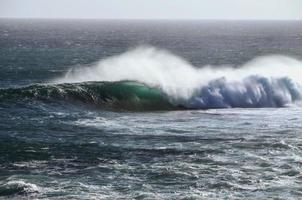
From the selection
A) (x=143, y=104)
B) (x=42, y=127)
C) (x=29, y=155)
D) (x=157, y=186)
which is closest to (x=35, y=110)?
(x=42, y=127)

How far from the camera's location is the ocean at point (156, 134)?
23312mm

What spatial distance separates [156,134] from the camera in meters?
32.6

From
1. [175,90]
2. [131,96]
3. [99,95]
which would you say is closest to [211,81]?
[175,90]

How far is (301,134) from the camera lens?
3234 cm

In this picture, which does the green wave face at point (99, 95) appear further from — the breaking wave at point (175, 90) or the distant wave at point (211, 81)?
the distant wave at point (211, 81)

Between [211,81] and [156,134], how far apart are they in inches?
626

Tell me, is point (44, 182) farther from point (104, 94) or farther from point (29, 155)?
point (104, 94)

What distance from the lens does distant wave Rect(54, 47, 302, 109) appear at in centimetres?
4481

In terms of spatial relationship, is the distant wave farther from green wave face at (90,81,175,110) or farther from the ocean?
green wave face at (90,81,175,110)

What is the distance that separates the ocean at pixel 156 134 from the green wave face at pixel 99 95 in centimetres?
8

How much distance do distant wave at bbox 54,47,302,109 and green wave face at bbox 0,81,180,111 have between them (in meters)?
1.17

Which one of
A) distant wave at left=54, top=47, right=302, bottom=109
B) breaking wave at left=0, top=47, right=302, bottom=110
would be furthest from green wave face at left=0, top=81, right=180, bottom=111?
distant wave at left=54, top=47, right=302, bottom=109

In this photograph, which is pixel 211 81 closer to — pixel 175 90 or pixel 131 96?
pixel 175 90

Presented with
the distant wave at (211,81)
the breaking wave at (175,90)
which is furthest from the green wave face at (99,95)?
the distant wave at (211,81)
